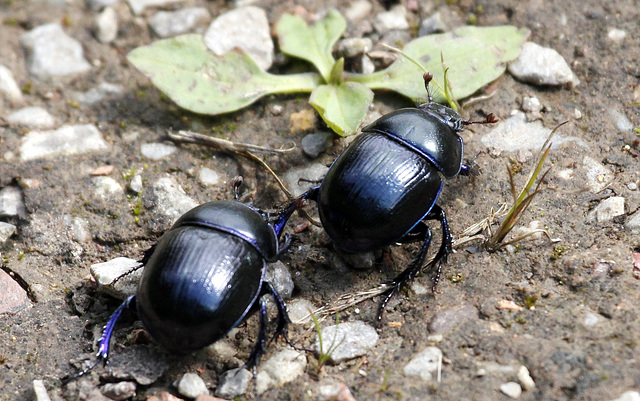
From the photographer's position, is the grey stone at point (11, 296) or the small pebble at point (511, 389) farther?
the grey stone at point (11, 296)

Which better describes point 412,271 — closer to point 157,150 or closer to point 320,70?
point 320,70

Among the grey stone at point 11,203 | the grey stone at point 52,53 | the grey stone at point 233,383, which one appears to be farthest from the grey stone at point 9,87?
the grey stone at point 233,383

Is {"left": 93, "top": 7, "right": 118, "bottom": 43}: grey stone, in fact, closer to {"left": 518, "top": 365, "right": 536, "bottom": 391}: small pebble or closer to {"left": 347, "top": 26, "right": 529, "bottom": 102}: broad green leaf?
{"left": 347, "top": 26, "right": 529, "bottom": 102}: broad green leaf

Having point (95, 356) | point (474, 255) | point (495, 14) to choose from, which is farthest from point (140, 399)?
point (495, 14)

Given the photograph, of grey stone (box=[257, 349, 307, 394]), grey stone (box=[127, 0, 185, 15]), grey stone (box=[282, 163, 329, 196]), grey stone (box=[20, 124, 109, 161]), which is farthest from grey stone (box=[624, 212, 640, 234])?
grey stone (box=[127, 0, 185, 15])

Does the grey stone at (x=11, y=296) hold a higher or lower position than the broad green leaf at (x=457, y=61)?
lower

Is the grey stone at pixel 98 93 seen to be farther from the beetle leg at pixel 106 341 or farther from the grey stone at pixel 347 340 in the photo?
the grey stone at pixel 347 340

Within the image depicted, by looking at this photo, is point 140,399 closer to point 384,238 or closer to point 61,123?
point 384,238

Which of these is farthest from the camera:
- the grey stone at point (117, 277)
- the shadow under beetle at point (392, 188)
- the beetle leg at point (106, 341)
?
the grey stone at point (117, 277)
